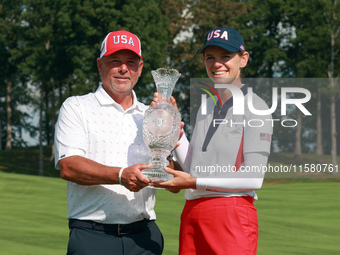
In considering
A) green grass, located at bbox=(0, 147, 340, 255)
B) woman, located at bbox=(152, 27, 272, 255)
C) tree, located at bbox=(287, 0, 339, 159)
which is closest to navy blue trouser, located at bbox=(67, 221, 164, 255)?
woman, located at bbox=(152, 27, 272, 255)

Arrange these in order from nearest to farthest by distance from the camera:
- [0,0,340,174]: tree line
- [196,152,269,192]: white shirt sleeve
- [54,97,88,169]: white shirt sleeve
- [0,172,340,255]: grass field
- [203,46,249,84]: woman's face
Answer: [196,152,269,192]: white shirt sleeve → [54,97,88,169]: white shirt sleeve → [203,46,249,84]: woman's face → [0,172,340,255]: grass field → [0,0,340,174]: tree line

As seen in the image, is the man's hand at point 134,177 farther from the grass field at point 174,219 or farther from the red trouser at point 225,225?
the grass field at point 174,219

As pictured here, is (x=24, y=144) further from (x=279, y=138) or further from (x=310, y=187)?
(x=310, y=187)

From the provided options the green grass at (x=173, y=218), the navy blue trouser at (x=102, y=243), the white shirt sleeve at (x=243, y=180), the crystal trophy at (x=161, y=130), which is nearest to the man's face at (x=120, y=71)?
the crystal trophy at (x=161, y=130)

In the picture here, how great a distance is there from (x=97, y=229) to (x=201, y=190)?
0.82m

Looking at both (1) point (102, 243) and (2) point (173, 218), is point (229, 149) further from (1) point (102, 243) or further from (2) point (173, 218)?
(2) point (173, 218)

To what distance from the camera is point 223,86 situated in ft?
14.1

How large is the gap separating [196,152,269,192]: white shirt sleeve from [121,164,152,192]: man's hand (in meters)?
0.39

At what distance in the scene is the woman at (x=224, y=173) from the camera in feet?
13.0

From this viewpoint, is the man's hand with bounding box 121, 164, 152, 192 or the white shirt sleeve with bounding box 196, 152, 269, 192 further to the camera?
the white shirt sleeve with bounding box 196, 152, 269, 192

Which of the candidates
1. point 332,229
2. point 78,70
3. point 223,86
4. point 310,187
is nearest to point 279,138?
point 310,187

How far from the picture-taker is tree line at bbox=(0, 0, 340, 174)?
110ft

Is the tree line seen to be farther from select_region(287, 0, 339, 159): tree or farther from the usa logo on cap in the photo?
the usa logo on cap

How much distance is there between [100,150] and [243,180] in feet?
3.52
